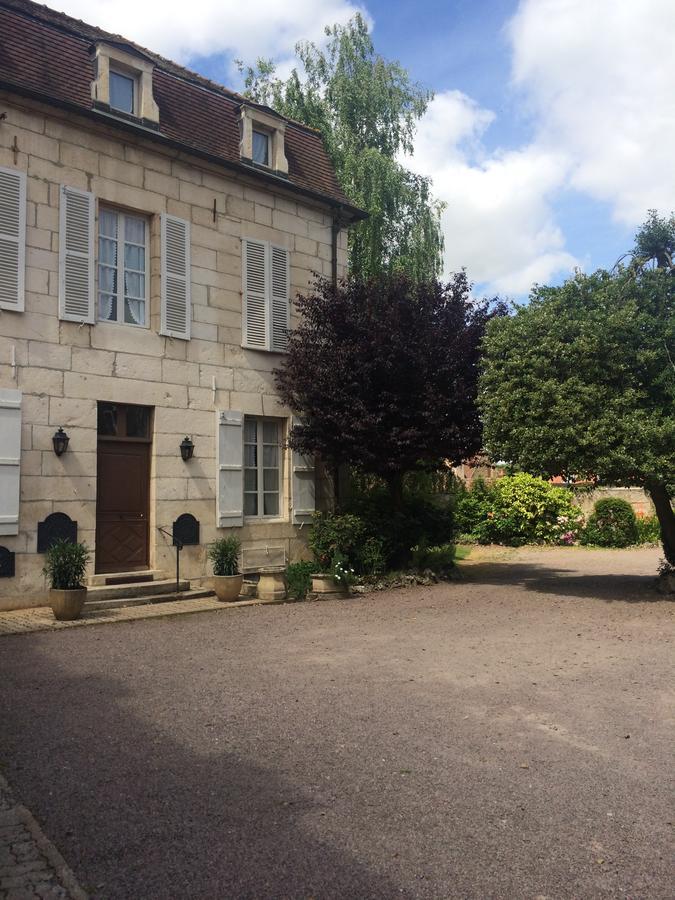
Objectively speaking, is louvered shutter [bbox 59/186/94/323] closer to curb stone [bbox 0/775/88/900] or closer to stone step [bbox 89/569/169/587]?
stone step [bbox 89/569/169/587]

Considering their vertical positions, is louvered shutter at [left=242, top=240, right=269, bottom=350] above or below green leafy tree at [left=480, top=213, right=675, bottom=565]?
above

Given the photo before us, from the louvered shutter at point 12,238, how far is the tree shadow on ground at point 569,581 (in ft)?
28.3

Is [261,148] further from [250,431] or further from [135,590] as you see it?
[135,590]

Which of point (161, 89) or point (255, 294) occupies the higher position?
point (161, 89)

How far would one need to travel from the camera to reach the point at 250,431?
1309 cm

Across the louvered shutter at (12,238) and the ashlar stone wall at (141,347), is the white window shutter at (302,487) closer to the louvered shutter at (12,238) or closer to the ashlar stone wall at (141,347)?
the ashlar stone wall at (141,347)

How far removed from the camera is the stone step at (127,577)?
10.6 metres

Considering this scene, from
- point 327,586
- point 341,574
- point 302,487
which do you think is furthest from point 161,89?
point 327,586

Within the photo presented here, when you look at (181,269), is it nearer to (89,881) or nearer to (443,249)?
(89,881)

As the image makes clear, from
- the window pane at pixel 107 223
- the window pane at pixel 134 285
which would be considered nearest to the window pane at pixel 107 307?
the window pane at pixel 134 285

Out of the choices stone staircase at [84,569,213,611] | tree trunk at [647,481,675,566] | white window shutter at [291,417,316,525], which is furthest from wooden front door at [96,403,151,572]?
tree trunk at [647,481,675,566]

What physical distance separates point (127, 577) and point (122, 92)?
7.38m

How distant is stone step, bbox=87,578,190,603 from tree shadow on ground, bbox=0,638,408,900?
16.4 feet

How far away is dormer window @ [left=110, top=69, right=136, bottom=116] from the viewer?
11.6m
